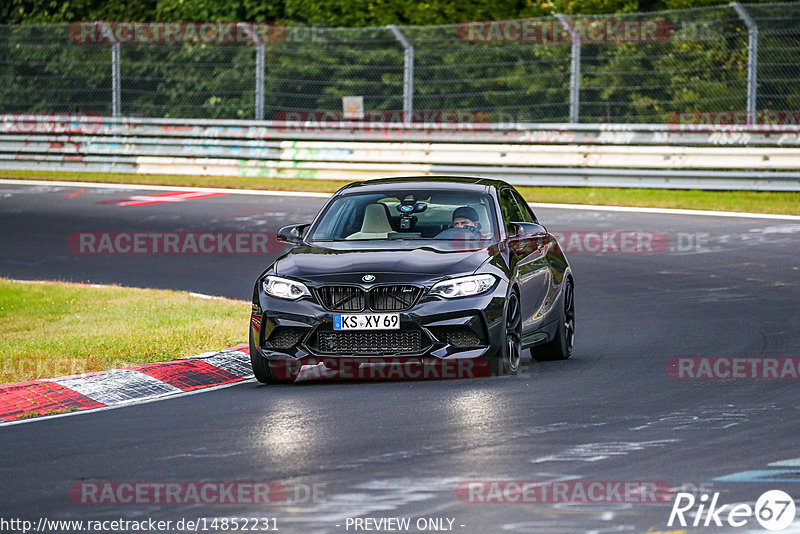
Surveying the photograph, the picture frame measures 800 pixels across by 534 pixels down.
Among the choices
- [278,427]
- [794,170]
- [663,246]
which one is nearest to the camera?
[278,427]

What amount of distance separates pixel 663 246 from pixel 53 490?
12.9 meters

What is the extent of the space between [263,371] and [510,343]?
70.1 inches

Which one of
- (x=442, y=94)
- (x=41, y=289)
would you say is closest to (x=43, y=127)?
(x=442, y=94)

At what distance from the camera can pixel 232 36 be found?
2892 centimetres

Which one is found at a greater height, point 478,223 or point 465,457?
point 478,223

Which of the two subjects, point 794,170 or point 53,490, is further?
point 794,170

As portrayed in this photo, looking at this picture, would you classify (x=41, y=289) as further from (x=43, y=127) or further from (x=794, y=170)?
(x=43, y=127)
